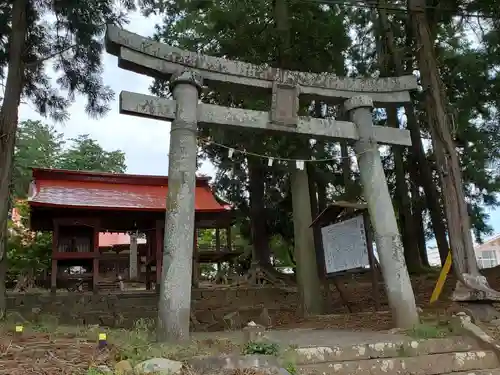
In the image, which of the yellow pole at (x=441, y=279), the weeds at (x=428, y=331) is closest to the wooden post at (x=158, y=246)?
the yellow pole at (x=441, y=279)

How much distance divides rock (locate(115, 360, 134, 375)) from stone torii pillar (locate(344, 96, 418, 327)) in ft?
13.9

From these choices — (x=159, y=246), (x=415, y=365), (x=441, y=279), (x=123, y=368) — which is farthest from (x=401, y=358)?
(x=159, y=246)

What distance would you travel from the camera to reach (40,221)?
11.9 meters

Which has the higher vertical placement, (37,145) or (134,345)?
(37,145)

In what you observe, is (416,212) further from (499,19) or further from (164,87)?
(164,87)

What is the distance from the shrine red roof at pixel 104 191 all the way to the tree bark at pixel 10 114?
3175 mm

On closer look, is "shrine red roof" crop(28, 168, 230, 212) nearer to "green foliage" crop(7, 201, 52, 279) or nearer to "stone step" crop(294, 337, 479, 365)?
"green foliage" crop(7, 201, 52, 279)

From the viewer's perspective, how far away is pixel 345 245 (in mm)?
8805

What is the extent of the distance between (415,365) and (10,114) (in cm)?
724

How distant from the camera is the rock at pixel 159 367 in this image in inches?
171

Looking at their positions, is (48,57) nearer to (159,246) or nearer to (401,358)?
(159,246)

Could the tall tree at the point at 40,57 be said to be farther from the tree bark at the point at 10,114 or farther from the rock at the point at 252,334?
the rock at the point at 252,334

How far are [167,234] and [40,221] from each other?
696cm

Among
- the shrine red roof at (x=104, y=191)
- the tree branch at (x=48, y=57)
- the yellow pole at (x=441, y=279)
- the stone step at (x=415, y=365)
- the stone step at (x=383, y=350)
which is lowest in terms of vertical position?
the stone step at (x=415, y=365)
